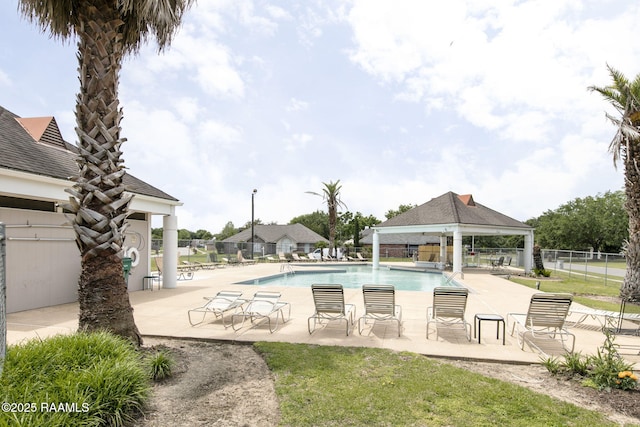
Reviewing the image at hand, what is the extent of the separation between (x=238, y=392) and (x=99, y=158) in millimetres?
4057

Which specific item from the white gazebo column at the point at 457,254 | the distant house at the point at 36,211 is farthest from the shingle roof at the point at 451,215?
the distant house at the point at 36,211

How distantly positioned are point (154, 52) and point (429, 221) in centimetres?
2102

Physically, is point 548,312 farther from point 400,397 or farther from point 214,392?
point 214,392

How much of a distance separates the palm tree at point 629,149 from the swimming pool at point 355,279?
270 inches

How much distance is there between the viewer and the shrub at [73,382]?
334 centimetres

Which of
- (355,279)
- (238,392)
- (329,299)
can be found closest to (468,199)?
(355,279)

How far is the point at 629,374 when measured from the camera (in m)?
4.84

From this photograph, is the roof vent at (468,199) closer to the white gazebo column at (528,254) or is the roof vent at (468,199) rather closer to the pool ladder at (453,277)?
the white gazebo column at (528,254)

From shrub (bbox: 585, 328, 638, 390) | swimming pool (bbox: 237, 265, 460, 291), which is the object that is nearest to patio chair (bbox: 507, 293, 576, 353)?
shrub (bbox: 585, 328, 638, 390)

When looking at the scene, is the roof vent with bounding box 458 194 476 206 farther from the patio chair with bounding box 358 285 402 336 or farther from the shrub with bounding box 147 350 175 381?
the shrub with bounding box 147 350 175 381

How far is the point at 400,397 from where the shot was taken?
4453 mm

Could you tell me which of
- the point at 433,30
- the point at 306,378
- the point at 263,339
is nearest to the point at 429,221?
the point at 433,30

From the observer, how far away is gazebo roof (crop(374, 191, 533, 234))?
23.5m

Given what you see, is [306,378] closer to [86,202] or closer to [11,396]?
[11,396]
